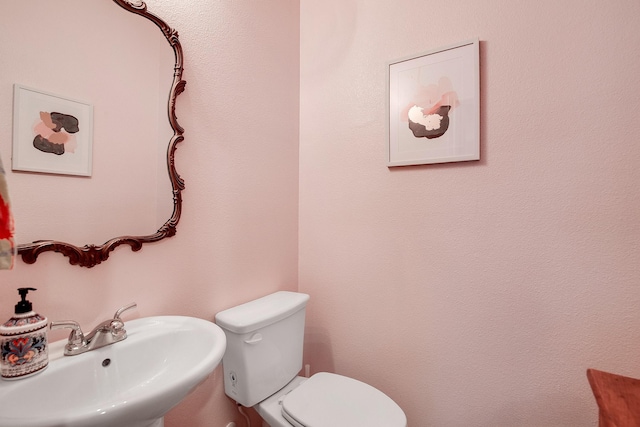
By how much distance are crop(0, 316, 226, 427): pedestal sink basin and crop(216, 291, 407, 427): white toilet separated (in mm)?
242

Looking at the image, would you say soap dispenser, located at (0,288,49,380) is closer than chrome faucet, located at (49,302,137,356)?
Yes

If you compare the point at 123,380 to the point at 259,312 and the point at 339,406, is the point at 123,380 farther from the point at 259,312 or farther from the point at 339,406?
the point at 339,406

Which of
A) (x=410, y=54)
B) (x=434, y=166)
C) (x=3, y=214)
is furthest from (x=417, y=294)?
(x=3, y=214)

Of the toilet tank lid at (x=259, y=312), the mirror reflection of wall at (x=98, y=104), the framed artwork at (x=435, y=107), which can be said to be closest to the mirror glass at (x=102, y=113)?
the mirror reflection of wall at (x=98, y=104)

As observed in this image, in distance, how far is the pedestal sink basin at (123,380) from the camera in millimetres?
553

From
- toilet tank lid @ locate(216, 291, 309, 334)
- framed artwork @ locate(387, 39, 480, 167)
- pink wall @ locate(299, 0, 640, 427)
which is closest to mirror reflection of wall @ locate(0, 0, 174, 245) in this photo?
toilet tank lid @ locate(216, 291, 309, 334)

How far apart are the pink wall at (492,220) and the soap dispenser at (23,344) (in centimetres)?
111

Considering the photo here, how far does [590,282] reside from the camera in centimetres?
102

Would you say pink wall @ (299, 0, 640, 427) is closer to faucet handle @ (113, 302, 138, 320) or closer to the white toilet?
the white toilet

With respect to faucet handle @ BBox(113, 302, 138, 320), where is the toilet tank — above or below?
below

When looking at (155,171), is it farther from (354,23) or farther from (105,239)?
(354,23)

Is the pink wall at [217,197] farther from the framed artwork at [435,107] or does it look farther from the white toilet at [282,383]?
the framed artwork at [435,107]

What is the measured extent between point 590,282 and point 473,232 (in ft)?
1.28

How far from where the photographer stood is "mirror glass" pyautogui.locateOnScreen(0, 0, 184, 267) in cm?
77
